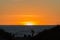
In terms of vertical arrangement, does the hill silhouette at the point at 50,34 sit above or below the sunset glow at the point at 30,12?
below

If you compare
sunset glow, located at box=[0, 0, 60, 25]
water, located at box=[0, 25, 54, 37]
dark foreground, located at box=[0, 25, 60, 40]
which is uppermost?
sunset glow, located at box=[0, 0, 60, 25]

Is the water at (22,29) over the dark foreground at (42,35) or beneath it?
over

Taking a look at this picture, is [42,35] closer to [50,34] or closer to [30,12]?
[50,34]

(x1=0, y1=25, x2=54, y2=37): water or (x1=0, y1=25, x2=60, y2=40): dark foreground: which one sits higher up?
(x1=0, y1=25, x2=54, y2=37): water

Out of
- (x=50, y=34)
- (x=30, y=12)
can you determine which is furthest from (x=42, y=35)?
(x=30, y=12)

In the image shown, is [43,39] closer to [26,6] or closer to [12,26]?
[12,26]

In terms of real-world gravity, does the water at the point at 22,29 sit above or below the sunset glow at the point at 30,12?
below

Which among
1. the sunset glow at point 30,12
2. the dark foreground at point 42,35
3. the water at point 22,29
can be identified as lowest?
the dark foreground at point 42,35

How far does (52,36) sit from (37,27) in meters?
0.14

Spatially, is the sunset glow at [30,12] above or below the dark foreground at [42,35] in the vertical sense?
above

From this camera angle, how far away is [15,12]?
49.9 inches

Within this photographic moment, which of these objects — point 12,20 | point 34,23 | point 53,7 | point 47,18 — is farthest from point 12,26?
point 53,7

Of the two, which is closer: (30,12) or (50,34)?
(50,34)

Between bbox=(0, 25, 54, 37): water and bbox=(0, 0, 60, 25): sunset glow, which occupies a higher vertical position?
bbox=(0, 0, 60, 25): sunset glow
